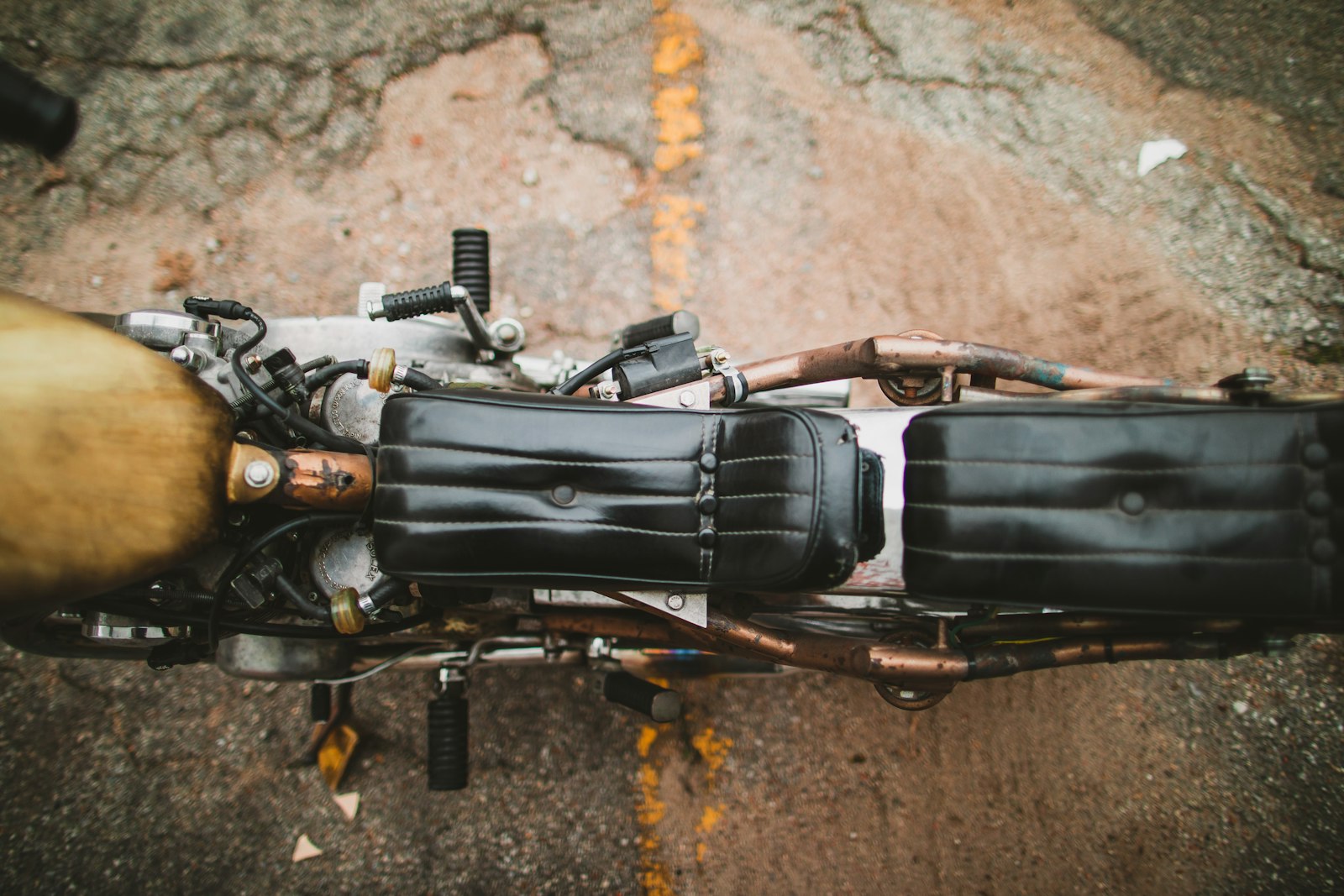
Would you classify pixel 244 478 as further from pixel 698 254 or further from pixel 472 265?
pixel 698 254

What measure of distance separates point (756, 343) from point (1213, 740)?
1808mm

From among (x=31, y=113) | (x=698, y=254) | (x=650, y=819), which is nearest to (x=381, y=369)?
(x=31, y=113)

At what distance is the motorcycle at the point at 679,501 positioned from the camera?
1149 millimetres

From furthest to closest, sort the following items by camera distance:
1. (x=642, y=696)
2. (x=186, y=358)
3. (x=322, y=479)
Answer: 1. (x=642, y=696)
2. (x=186, y=358)
3. (x=322, y=479)

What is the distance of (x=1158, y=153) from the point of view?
93.4 inches

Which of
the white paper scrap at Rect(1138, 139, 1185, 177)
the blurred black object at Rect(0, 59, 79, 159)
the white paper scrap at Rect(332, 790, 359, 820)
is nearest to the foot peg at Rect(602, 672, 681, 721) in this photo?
the white paper scrap at Rect(332, 790, 359, 820)

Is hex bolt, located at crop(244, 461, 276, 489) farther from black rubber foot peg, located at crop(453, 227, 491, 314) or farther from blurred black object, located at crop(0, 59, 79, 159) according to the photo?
blurred black object, located at crop(0, 59, 79, 159)

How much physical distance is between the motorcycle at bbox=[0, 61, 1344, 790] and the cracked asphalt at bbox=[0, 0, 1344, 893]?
2.36 ft

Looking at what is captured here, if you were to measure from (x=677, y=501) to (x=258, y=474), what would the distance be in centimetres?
75

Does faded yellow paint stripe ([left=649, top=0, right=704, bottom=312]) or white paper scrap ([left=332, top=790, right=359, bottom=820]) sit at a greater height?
faded yellow paint stripe ([left=649, top=0, right=704, bottom=312])

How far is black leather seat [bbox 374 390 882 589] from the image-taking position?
49.7 inches

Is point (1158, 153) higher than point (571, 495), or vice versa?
point (1158, 153)

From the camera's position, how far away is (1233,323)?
2.28 m

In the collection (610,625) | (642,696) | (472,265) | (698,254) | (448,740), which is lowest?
(448,740)
